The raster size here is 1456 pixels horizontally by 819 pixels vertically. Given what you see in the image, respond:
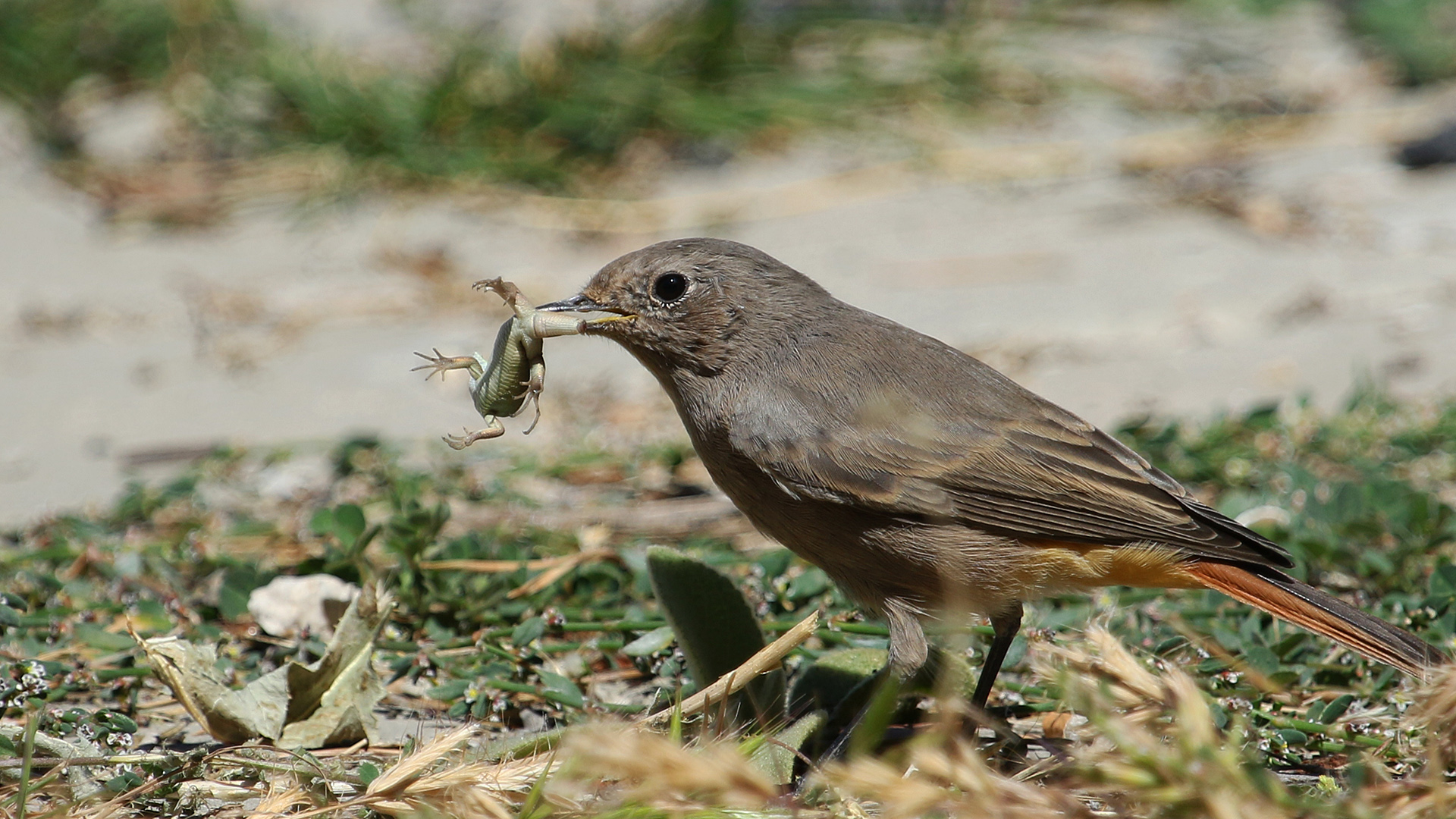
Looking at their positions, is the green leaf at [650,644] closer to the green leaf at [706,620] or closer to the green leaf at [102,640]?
the green leaf at [706,620]

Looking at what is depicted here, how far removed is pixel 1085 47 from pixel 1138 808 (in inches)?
324

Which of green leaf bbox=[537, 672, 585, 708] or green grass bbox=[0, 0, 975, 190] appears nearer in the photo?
green leaf bbox=[537, 672, 585, 708]

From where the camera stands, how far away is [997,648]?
3707 mm

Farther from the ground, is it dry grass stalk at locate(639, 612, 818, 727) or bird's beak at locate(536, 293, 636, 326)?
bird's beak at locate(536, 293, 636, 326)

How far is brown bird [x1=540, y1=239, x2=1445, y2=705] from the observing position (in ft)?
11.6

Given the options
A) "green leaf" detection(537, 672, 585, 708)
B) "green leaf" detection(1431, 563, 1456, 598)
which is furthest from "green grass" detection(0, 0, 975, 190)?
"green leaf" detection(1431, 563, 1456, 598)

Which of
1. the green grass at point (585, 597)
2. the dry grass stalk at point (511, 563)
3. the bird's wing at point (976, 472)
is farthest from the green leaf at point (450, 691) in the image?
the bird's wing at point (976, 472)

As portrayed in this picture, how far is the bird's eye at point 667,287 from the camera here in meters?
3.88

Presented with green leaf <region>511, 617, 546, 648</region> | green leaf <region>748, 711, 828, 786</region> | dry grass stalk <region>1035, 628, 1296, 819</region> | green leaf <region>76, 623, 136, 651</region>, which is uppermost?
dry grass stalk <region>1035, 628, 1296, 819</region>

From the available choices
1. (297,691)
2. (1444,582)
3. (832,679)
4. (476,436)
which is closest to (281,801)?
(297,691)

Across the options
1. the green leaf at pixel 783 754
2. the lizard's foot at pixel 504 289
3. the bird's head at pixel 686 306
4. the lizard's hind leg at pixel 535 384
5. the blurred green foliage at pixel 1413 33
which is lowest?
the green leaf at pixel 783 754

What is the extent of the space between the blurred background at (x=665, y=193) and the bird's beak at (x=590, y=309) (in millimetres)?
1779

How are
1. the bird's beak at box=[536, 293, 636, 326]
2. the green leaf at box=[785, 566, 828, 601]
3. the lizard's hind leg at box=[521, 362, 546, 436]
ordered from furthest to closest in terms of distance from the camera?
the green leaf at box=[785, 566, 828, 601]
the bird's beak at box=[536, 293, 636, 326]
the lizard's hind leg at box=[521, 362, 546, 436]

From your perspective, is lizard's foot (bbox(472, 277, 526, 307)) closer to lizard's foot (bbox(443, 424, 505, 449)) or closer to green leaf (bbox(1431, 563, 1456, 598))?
lizard's foot (bbox(443, 424, 505, 449))
